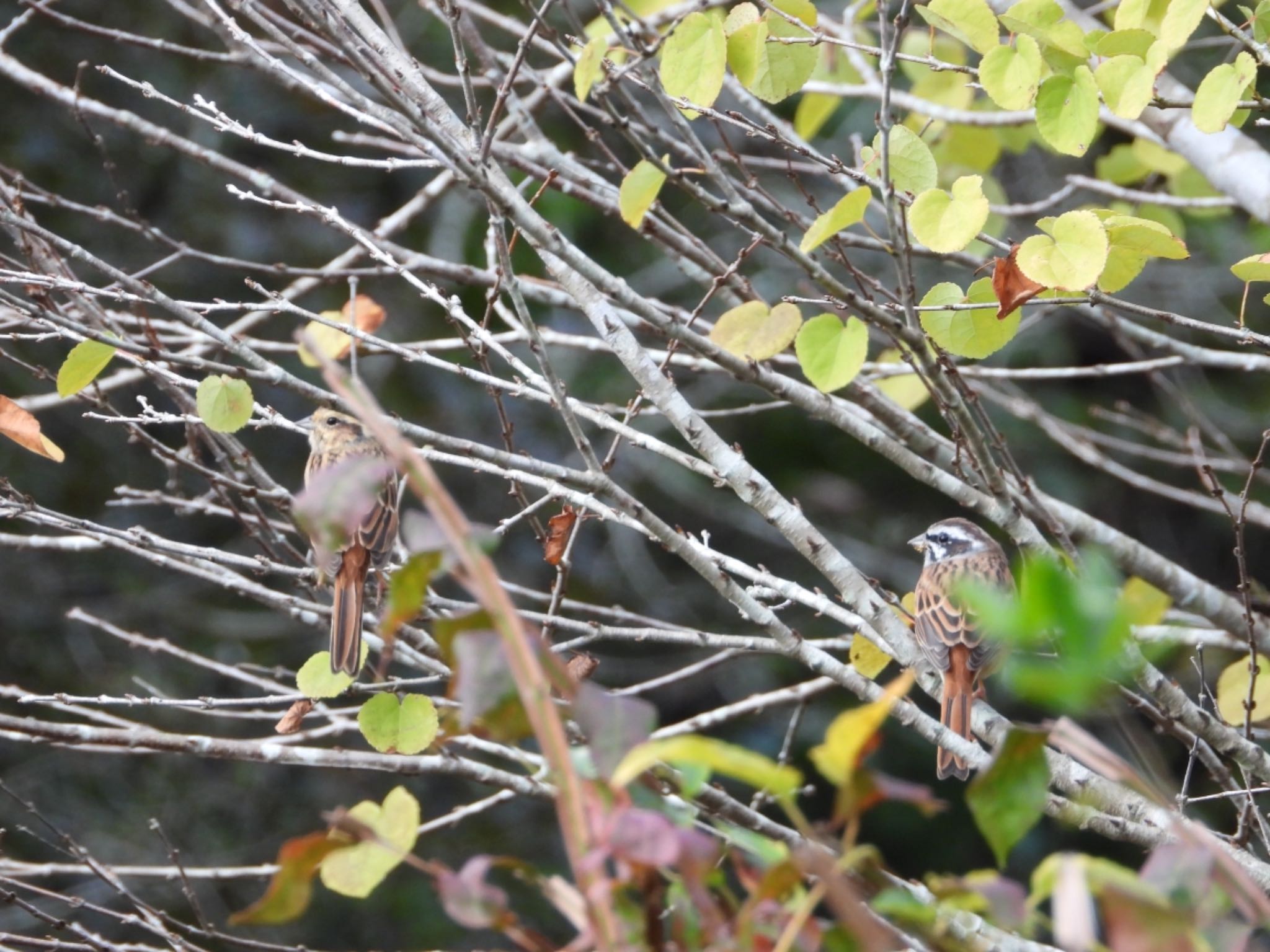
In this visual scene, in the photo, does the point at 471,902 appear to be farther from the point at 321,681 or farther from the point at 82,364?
the point at 82,364

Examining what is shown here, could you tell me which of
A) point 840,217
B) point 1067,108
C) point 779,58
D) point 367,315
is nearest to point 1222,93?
point 1067,108

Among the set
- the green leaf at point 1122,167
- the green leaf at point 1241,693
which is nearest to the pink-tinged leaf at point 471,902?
the green leaf at point 1241,693

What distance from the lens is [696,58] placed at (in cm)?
238

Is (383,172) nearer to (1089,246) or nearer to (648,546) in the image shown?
(648,546)

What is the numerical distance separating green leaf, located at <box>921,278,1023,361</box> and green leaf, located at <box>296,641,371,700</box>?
1.37 meters

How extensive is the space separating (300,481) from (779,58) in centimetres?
472

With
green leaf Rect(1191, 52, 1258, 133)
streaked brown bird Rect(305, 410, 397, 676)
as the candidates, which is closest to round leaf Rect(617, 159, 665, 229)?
streaked brown bird Rect(305, 410, 397, 676)

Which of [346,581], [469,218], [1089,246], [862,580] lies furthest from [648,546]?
[1089,246]

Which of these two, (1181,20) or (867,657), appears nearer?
(1181,20)

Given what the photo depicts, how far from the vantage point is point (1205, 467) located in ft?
9.21

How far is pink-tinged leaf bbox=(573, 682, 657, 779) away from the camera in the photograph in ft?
3.62

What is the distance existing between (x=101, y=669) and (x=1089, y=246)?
552cm

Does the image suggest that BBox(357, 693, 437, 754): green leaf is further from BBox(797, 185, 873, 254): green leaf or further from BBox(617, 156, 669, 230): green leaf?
BBox(797, 185, 873, 254): green leaf

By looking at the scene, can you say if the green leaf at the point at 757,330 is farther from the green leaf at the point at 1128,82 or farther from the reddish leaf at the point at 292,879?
the reddish leaf at the point at 292,879
